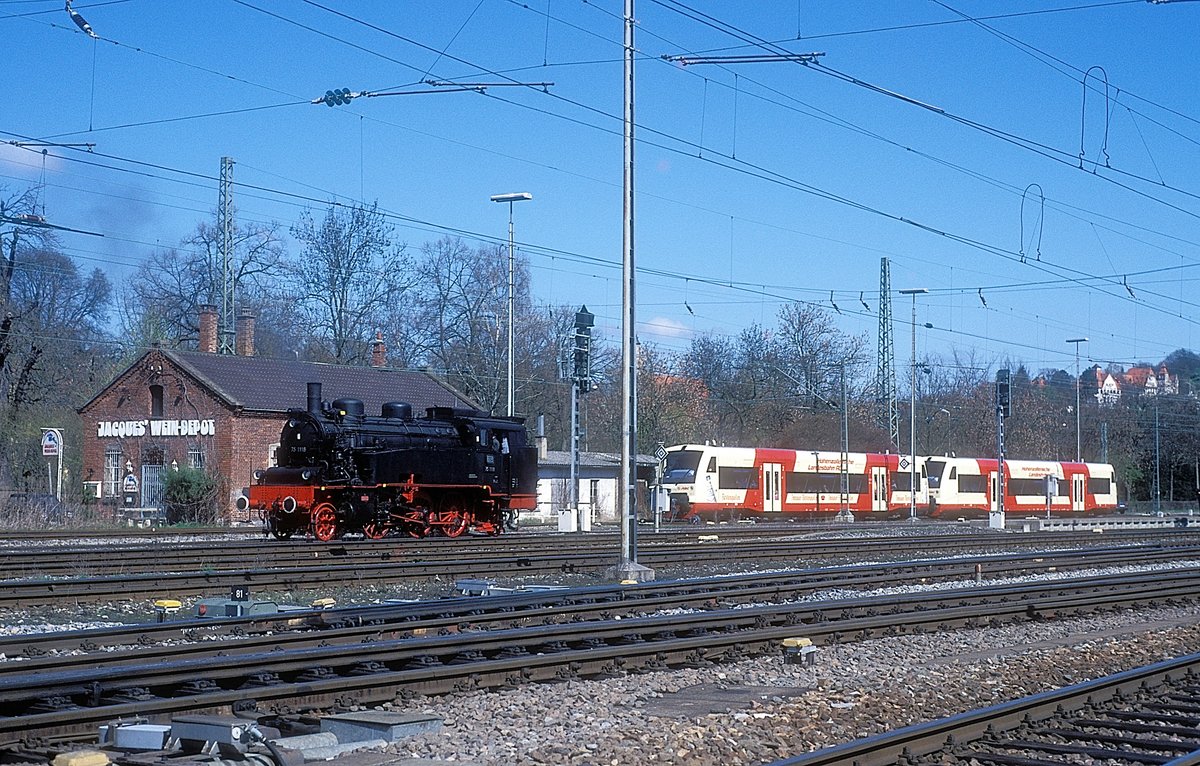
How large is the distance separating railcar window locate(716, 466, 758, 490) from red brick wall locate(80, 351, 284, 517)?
15615 millimetres

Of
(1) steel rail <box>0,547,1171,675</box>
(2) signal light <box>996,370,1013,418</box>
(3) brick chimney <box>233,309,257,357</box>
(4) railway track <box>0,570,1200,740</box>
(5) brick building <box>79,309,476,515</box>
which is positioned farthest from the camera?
(3) brick chimney <box>233,309,257,357</box>

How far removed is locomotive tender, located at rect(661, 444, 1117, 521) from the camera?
147 ft

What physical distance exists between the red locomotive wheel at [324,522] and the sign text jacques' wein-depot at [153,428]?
638 inches

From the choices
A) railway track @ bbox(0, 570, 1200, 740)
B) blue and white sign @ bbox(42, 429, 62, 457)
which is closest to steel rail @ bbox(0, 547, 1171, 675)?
railway track @ bbox(0, 570, 1200, 740)

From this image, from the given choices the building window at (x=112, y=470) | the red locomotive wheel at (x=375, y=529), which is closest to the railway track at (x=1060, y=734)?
the red locomotive wheel at (x=375, y=529)

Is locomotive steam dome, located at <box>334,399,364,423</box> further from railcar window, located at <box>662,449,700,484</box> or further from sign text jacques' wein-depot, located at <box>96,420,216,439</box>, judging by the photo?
railcar window, located at <box>662,449,700,484</box>

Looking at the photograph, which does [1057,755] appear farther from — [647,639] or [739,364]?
[739,364]

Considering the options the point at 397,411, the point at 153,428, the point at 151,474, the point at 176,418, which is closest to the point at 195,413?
the point at 176,418

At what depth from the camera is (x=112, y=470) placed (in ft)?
155

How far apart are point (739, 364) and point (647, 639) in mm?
62943

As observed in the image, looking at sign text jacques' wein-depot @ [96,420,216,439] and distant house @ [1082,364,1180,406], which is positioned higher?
distant house @ [1082,364,1180,406]

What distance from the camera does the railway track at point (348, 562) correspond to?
699 inches

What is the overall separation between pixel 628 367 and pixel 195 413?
93.5ft

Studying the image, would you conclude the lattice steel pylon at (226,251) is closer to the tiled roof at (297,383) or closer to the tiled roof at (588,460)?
the tiled roof at (297,383)
